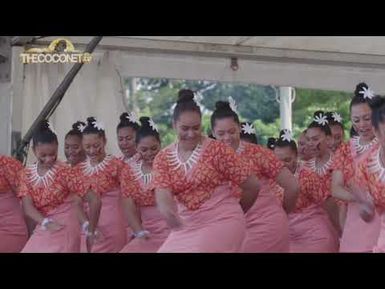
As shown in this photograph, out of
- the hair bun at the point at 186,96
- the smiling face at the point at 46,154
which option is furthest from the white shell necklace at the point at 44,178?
the hair bun at the point at 186,96

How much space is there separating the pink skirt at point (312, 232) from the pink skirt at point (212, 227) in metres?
1.29

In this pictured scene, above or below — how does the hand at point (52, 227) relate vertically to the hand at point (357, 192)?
below

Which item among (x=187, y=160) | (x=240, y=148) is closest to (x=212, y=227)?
(x=187, y=160)

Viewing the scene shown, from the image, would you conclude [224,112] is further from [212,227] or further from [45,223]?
[45,223]

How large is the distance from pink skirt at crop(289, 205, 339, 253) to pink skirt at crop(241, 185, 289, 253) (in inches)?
13.8

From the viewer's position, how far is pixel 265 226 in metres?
4.57

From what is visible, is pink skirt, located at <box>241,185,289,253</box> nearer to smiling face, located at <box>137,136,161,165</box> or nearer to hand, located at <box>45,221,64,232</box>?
smiling face, located at <box>137,136,161,165</box>

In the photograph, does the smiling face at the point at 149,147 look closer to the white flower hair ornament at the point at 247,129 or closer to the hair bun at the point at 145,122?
the hair bun at the point at 145,122

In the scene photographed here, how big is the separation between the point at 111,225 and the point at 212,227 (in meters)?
1.52

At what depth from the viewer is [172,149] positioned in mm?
3822

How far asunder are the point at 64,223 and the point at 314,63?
2.19 metres

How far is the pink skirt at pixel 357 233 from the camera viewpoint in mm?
4129
